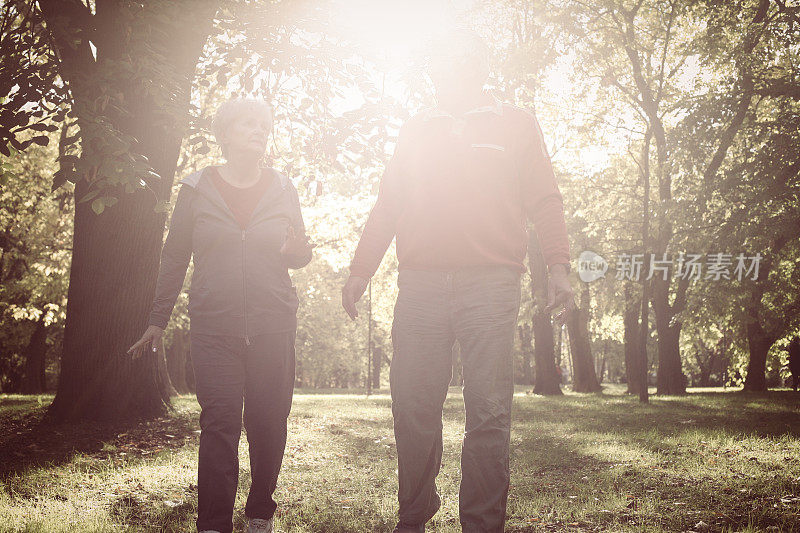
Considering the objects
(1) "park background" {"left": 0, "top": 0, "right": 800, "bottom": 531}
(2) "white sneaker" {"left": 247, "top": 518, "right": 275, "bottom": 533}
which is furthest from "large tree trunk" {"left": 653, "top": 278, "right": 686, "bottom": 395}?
(2) "white sneaker" {"left": 247, "top": 518, "right": 275, "bottom": 533}

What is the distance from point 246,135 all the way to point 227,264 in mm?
776

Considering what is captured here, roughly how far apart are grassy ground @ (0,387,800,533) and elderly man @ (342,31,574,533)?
59.1 inches

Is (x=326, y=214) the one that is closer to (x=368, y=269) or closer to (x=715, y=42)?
(x=715, y=42)

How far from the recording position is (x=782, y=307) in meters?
25.1

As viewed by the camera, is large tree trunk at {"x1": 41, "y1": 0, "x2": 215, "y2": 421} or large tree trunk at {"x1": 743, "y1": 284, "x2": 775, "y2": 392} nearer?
large tree trunk at {"x1": 41, "y1": 0, "x2": 215, "y2": 421}

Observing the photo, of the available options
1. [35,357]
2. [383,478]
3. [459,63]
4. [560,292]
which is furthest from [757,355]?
[35,357]

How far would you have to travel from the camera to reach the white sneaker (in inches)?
149

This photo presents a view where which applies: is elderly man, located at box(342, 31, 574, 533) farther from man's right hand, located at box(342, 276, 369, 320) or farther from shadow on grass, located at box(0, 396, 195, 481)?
shadow on grass, located at box(0, 396, 195, 481)

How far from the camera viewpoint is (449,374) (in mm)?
3643

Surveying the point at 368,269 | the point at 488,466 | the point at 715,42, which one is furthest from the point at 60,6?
the point at 715,42

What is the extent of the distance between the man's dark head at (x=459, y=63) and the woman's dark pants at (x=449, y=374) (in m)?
1.07

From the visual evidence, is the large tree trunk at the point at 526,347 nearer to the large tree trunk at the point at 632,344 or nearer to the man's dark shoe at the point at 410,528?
the large tree trunk at the point at 632,344

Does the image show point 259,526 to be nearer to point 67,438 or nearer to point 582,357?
point 67,438

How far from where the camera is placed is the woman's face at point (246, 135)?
12.9 feet
